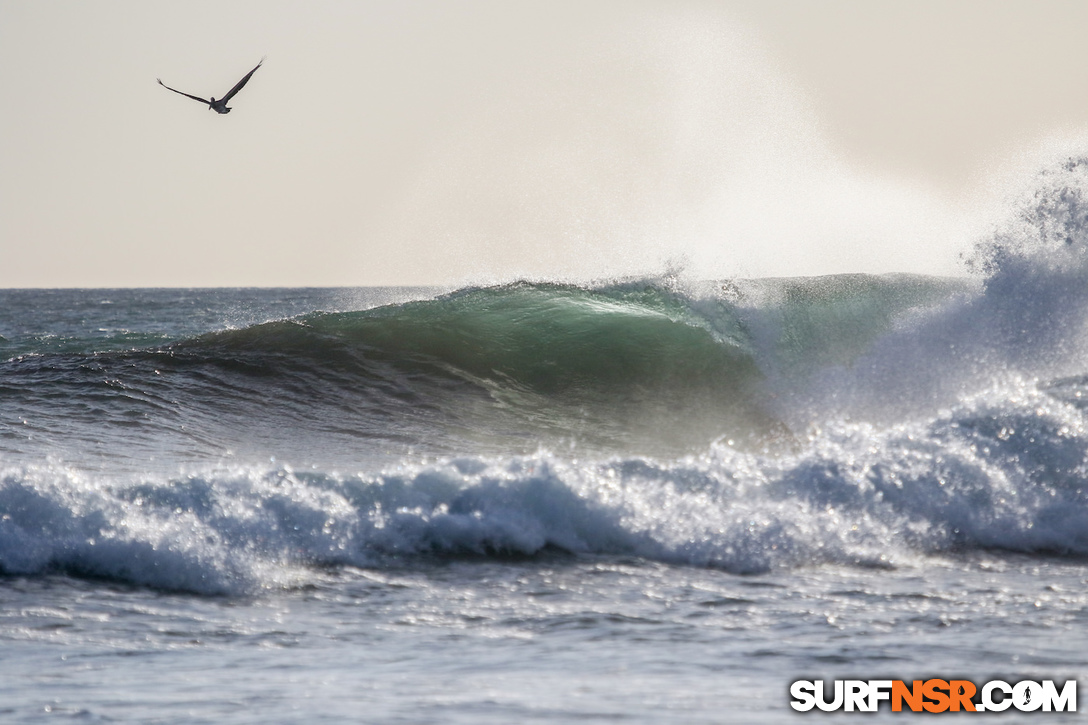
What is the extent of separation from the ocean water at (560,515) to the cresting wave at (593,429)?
36 millimetres

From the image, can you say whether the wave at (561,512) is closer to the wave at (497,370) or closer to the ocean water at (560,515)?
the ocean water at (560,515)

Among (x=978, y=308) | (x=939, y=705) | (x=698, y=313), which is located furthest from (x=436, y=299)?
(x=939, y=705)

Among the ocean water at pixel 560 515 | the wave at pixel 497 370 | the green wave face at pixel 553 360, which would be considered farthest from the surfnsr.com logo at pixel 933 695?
the green wave face at pixel 553 360

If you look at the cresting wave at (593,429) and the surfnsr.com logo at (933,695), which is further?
the cresting wave at (593,429)

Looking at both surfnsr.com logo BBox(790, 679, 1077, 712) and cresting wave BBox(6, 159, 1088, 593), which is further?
cresting wave BBox(6, 159, 1088, 593)

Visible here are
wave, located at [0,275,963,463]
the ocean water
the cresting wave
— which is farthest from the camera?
wave, located at [0,275,963,463]

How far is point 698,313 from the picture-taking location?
1413cm

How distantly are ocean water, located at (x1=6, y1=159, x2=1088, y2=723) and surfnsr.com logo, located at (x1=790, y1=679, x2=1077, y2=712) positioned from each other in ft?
0.30

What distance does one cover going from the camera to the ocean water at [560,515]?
13.6 ft

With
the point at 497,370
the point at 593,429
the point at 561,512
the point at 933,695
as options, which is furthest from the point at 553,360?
the point at 933,695

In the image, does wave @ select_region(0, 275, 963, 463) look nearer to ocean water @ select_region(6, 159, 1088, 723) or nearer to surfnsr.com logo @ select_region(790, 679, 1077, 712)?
ocean water @ select_region(6, 159, 1088, 723)

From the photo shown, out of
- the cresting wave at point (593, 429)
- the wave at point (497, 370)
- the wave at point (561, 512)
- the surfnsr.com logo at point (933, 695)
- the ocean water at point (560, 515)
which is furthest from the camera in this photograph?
the wave at point (497, 370)

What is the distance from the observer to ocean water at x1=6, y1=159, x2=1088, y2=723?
4160 mm

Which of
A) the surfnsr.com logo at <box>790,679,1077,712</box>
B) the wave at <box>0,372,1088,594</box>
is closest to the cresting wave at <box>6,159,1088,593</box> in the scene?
the wave at <box>0,372,1088,594</box>
